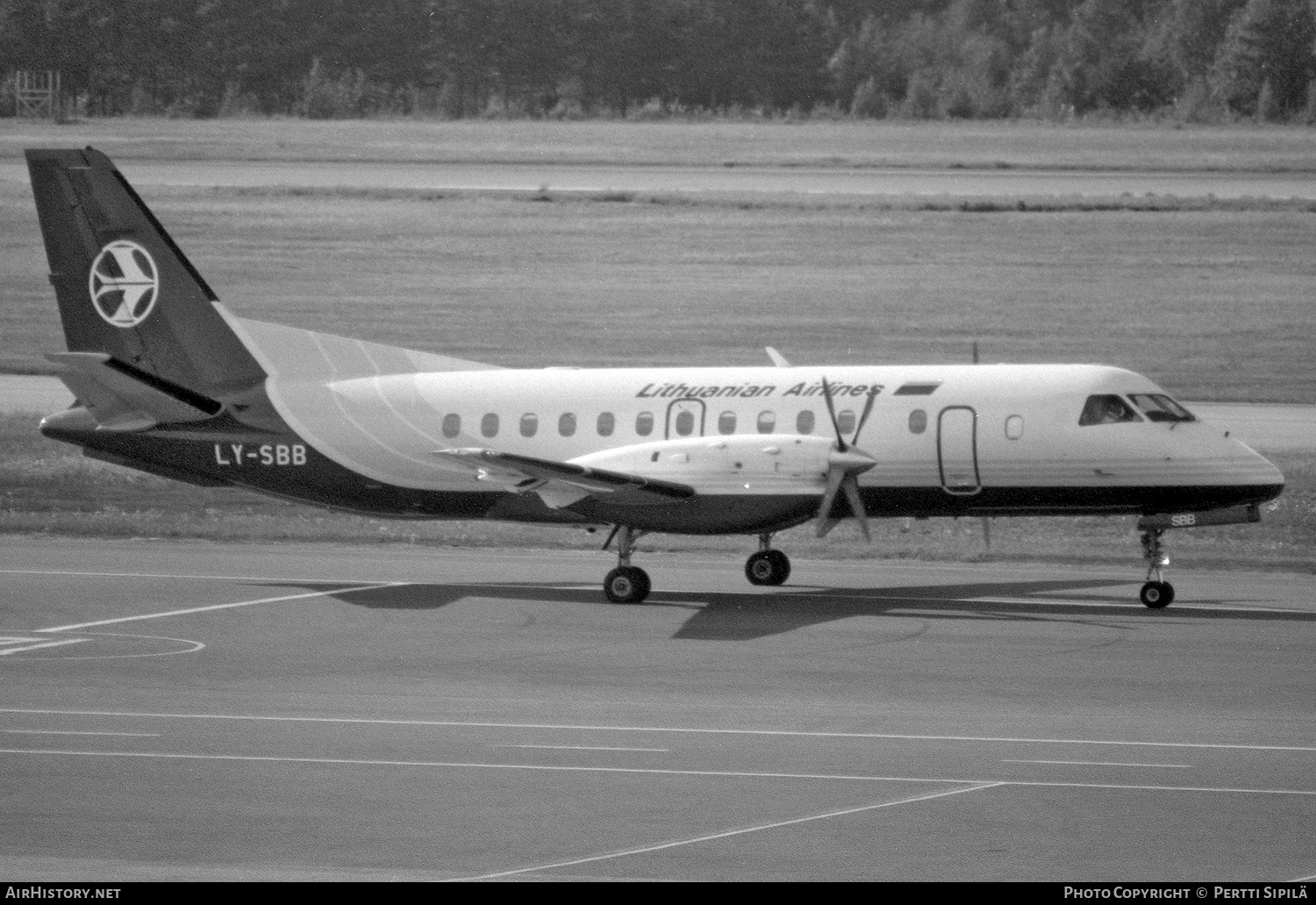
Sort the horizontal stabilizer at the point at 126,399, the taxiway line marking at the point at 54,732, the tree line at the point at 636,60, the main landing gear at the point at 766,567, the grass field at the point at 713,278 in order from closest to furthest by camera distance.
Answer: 1. the taxiway line marking at the point at 54,732
2. the horizontal stabilizer at the point at 126,399
3. the main landing gear at the point at 766,567
4. the grass field at the point at 713,278
5. the tree line at the point at 636,60

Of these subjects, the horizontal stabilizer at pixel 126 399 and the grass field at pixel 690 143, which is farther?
the grass field at pixel 690 143

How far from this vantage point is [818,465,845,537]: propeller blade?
24109 mm

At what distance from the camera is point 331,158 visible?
83.2 metres

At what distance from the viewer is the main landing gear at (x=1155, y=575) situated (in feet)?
79.9

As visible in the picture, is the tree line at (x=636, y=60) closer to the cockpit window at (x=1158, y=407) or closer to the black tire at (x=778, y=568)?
the black tire at (x=778, y=568)

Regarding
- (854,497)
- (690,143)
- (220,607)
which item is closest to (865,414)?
(854,497)

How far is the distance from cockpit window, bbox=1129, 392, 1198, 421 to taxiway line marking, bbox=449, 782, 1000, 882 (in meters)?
10.7

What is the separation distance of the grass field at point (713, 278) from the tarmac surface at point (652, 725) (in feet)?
30.2

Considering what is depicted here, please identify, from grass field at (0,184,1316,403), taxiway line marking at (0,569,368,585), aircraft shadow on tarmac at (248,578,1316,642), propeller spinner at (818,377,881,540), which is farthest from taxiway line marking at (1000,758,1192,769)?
grass field at (0,184,1316,403)

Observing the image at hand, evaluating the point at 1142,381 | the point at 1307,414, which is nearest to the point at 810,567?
the point at 1142,381

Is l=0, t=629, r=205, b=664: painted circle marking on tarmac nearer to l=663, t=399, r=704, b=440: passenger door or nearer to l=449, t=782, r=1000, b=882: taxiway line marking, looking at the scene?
l=663, t=399, r=704, b=440: passenger door

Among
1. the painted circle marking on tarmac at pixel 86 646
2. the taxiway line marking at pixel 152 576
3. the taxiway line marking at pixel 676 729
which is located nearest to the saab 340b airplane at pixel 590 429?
the taxiway line marking at pixel 152 576

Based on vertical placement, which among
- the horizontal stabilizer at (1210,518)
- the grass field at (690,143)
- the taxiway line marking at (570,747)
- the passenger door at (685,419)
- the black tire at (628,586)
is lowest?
the black tire at (628,586)

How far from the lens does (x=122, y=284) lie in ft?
90.3
